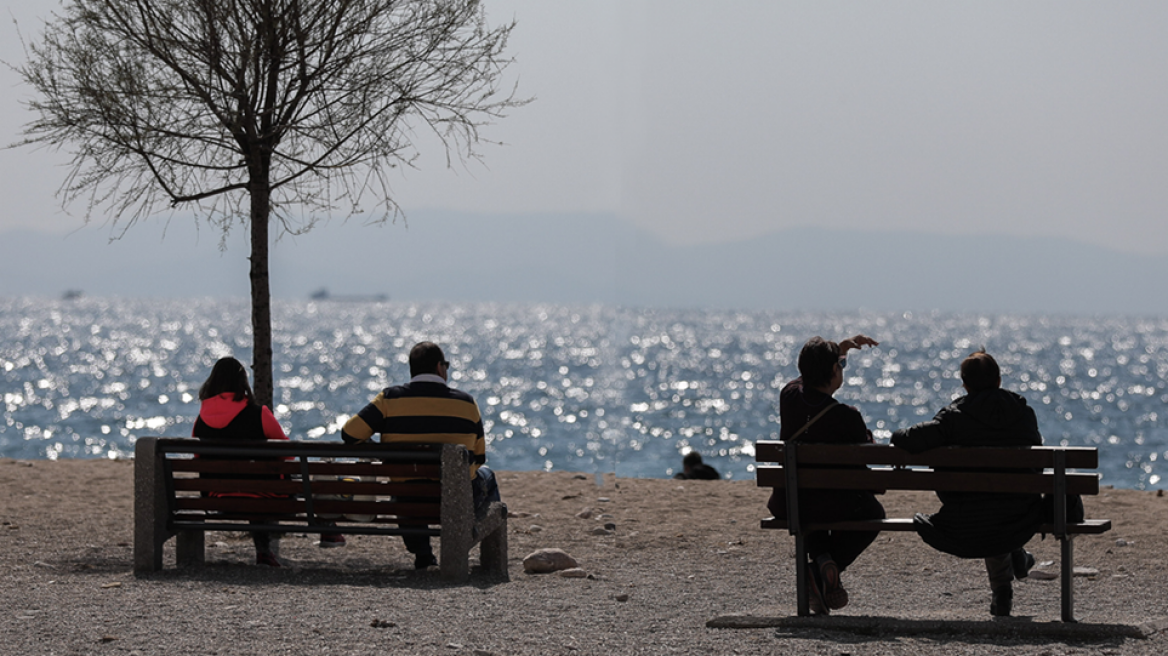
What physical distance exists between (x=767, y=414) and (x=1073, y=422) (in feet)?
38.6

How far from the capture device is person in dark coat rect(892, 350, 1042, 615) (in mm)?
5746

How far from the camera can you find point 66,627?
5801 millimetres

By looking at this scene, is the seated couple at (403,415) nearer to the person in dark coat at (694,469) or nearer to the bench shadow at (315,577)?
the bench shadow at (315,577)

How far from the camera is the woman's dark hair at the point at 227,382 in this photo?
751 cm

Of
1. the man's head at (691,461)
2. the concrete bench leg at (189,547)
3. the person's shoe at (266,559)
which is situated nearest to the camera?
the concrete bench leg at (189,547)

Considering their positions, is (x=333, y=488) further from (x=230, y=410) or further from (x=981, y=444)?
(x=981, y=444)

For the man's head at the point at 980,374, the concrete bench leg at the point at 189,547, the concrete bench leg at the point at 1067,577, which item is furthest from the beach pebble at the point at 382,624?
the concrete bench leg at the point at 1067,577

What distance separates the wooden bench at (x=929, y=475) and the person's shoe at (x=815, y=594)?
Answer: 5cm

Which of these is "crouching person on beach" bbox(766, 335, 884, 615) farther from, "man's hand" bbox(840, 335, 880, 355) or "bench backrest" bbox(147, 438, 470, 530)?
"bench backrest" bbox(147, 438, 470, 530)

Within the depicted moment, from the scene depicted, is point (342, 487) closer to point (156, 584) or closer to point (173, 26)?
point (156, 584)

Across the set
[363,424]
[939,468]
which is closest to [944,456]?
[939,468]

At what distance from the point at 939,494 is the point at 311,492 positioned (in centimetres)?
347

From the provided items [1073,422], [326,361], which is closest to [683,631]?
[1073,422]

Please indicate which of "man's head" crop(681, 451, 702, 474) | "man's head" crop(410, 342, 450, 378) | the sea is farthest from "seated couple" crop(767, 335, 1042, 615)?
"man's head" crop(681, 451, 702, 474)
